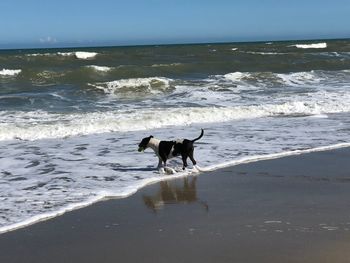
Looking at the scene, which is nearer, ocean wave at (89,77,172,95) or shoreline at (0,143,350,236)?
shoreline at (0,143,350,236)

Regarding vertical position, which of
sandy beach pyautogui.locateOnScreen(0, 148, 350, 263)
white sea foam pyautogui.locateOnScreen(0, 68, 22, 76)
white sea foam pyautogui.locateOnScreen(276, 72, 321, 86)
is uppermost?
white sea foam pyautogui.locateOnScreen(0, 68, 22, 76)

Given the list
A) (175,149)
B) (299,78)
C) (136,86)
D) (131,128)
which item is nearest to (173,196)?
(175,149)

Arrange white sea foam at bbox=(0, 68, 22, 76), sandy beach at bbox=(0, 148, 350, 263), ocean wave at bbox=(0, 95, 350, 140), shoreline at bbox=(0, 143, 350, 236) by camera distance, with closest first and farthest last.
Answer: sandy beach at bbox=(0, 148, 350, 263) → shoreline at bbox=(0, 143, 350, 236) → ocean wave at bbox=(0, 95, 350, 140) → white sea foam at bbox=(0, 68, 22, 76)

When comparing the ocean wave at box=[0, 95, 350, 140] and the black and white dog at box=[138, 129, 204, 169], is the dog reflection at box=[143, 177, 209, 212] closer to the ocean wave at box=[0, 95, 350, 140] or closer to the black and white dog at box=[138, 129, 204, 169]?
the black and white dog at box=[138, 129, 204, 169]

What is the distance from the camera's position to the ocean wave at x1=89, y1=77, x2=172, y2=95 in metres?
21.8

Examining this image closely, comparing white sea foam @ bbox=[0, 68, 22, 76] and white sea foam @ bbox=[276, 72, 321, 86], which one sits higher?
white sea foam @ bbox=[0, 68, 22, 76]

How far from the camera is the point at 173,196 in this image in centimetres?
729

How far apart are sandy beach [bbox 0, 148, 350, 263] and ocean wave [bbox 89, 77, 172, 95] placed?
13.9m

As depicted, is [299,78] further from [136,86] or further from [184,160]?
[184,160]

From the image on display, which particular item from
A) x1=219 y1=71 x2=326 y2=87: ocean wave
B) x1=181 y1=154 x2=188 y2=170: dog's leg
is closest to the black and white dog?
x1=181 y1=154 x2=188 y2=170: dog's leg

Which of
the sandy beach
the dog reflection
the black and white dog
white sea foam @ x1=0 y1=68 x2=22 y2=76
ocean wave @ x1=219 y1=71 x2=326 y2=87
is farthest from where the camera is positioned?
white sea foam @ x1=0 y1=68 x2=22 y2=76

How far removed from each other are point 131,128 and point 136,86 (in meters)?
9.99

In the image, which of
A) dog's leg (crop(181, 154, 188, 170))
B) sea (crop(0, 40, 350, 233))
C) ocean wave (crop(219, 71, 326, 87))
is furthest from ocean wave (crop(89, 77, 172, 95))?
dog's leg (crop(181, 154, 188, 170))

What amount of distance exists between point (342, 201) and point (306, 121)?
735 cm
